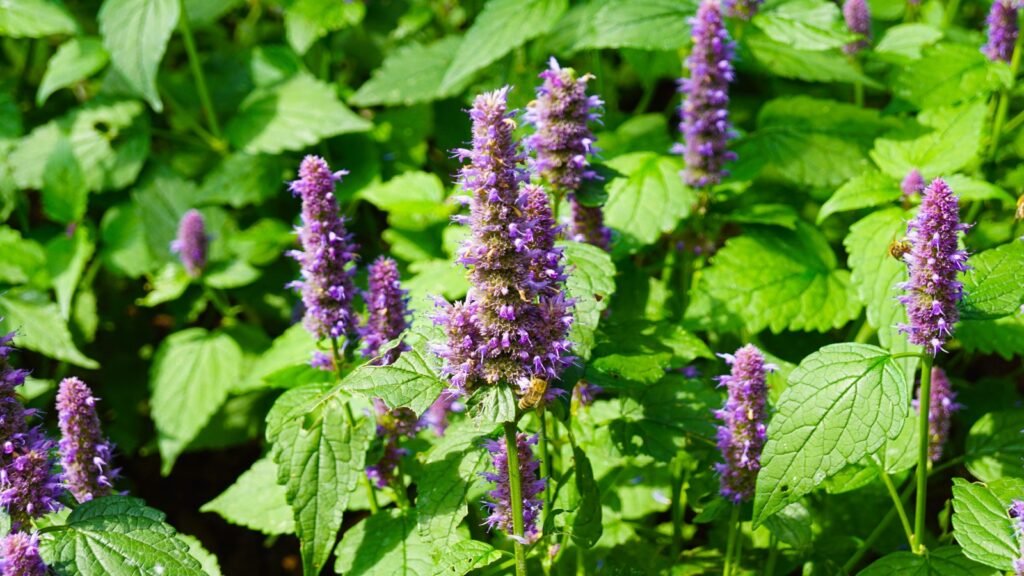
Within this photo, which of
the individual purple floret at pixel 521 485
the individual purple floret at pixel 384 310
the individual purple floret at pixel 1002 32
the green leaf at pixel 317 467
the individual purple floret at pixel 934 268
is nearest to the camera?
the individual purple floret at pixel 934 268

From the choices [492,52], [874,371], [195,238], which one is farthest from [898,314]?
[195,238]

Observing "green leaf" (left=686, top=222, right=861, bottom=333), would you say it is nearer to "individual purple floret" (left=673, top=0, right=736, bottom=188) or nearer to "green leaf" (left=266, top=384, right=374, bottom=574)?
"individual purple floret" (left=673, top=0, right=736, bottom=188)

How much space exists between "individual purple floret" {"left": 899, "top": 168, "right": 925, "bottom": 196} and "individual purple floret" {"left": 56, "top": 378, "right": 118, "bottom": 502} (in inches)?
122

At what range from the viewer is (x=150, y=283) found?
5.65 metres

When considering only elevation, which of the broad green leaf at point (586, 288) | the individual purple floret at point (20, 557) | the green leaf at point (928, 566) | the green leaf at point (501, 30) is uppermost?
the green leaf at point (501, 30)

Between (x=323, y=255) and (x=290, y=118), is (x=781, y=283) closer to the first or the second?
(x=323, y=255)

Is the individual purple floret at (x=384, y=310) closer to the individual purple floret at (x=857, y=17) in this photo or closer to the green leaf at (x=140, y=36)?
the green leaf at (x=140, y=36)

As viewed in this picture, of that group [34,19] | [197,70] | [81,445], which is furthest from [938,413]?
[34,19]

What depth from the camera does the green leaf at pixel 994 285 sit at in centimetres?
277

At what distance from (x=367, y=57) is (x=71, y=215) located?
6.96 feet

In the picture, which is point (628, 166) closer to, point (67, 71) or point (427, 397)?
point (427, 397)

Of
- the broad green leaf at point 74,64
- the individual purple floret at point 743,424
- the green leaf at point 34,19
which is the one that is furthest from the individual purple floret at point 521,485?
the green leaf at point 34,19

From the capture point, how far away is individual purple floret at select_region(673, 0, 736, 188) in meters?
3.88

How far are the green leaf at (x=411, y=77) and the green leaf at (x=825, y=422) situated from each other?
10.4 ft
